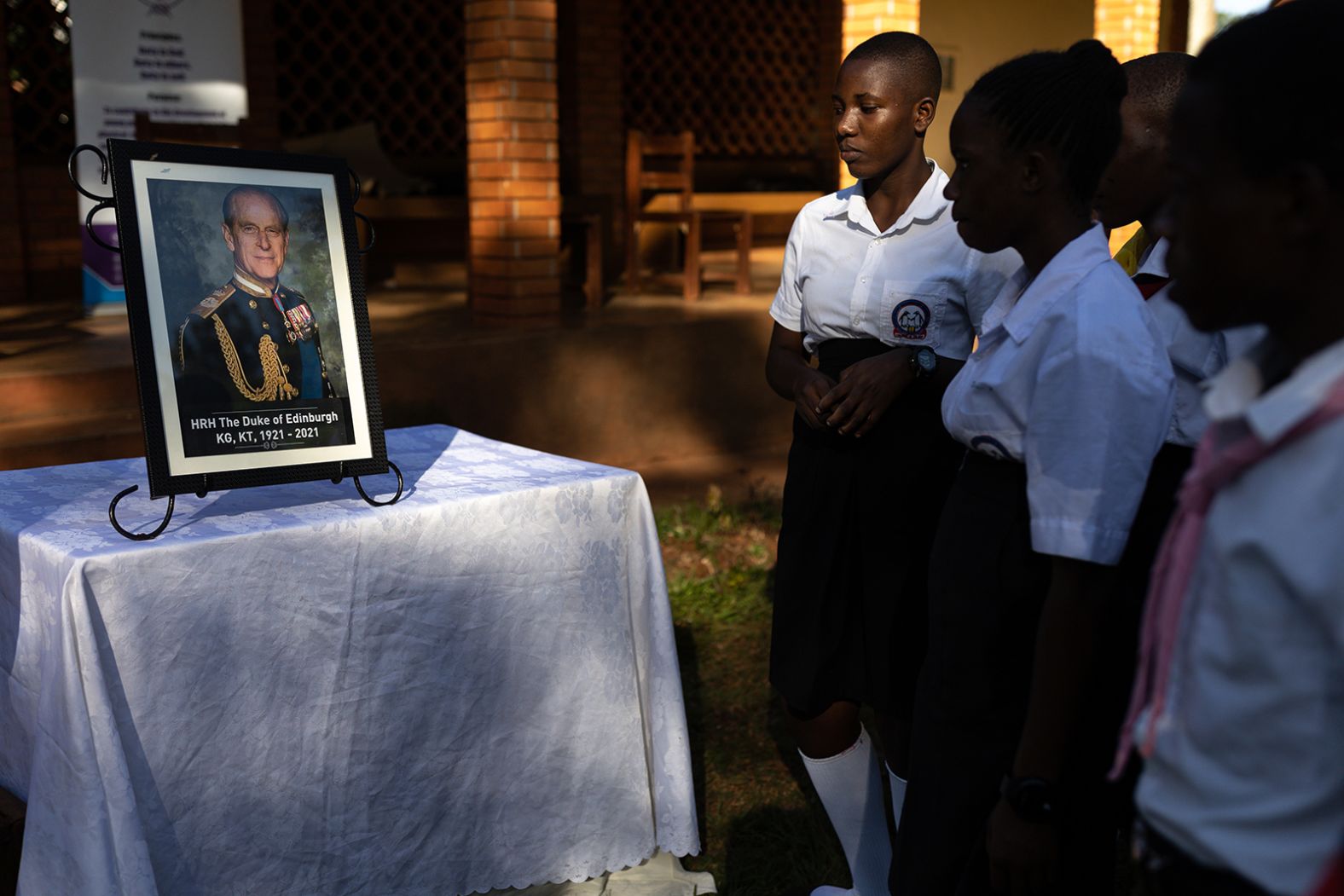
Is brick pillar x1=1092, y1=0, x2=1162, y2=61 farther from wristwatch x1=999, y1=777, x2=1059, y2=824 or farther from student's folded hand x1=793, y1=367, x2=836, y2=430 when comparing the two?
wristwatch x1=999, y1=777, x2=1059, y2=824

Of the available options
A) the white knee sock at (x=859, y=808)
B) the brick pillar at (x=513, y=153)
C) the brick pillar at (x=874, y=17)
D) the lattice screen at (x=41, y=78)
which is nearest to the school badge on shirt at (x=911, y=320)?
the white knee sock at (x=859, y=808)

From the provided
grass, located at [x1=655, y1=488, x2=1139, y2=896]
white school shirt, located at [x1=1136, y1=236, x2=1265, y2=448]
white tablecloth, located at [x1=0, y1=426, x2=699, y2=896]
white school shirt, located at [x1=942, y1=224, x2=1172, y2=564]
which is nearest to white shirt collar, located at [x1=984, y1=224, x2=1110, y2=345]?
white school shirt, located at [x1=942, y1=224, x2=1172, y2=564]

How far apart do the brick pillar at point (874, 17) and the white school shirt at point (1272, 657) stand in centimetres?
564

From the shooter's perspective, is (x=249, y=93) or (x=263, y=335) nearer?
(x=263, y=335)

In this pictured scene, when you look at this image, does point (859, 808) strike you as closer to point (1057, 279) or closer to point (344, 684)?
point (344, 684)

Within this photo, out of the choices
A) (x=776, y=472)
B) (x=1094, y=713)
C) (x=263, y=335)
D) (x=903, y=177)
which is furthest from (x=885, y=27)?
(x=1094, y=713)

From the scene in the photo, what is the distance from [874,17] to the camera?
21.0 feet

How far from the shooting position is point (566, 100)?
9258 millimetres

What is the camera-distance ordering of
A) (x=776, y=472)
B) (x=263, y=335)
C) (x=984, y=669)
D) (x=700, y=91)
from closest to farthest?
(x=984, y=669) → (x=263, y=335) → (x=776, y=472) → (x=700, y=91)

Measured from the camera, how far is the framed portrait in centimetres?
195

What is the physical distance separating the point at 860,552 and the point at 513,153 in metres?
4.07

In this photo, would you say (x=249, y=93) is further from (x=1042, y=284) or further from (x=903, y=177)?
(x=1042, y=284)

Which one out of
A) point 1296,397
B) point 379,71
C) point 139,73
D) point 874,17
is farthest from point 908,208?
point 379,71

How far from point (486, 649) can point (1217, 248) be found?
1527 millimetres
